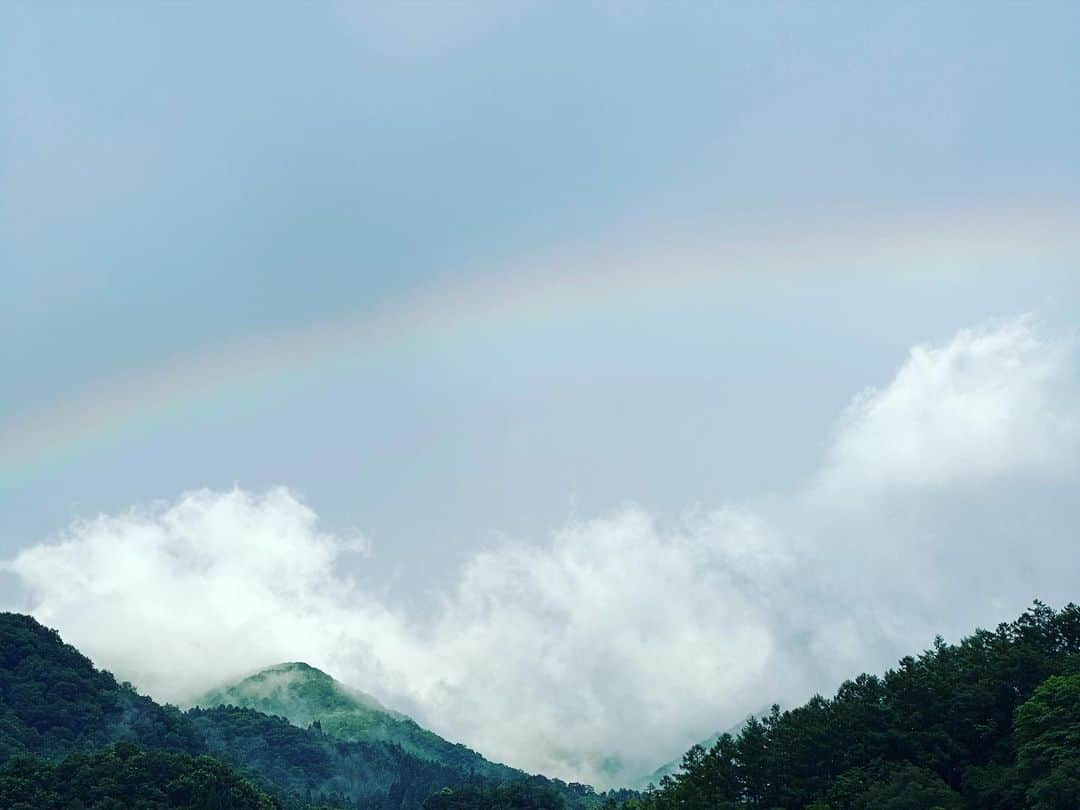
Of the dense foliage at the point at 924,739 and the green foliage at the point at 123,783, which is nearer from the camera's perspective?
the dense foliage at the point at 924,739

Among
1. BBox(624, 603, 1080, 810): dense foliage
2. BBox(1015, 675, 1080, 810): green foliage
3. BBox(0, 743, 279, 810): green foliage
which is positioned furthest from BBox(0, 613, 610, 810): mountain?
BBox(1015, 675, 1080, 810): green foliage

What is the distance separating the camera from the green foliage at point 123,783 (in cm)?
10938

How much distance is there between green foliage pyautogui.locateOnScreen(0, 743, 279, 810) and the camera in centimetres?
10938

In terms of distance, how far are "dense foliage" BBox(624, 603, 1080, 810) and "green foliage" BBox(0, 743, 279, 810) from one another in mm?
52556

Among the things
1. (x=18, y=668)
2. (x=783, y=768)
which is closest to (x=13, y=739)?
(x=18, y=668)

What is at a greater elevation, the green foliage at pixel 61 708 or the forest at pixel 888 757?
the green foliage at pixel 61 708

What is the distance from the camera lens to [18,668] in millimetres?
189875

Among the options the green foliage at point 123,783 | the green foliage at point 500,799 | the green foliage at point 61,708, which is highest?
the green foliage at point 61,708

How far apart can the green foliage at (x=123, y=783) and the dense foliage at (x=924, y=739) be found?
172ft

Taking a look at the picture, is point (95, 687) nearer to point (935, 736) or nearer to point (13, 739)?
point (13, 739)

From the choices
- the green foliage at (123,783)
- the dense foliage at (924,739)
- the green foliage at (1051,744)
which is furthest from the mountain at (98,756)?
the green foliage at (1051,744)

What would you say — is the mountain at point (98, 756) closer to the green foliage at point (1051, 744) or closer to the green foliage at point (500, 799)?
the green foliage at point (500, 799)

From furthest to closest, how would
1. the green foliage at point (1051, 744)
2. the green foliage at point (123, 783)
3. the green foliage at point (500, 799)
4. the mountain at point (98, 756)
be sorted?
the green foliage at point (500, 799) → the mountain at point (98, 756) → the green foliage at point (123, 783) → the green foliage at point (1051, 744)

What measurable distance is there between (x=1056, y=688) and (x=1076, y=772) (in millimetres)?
11730
